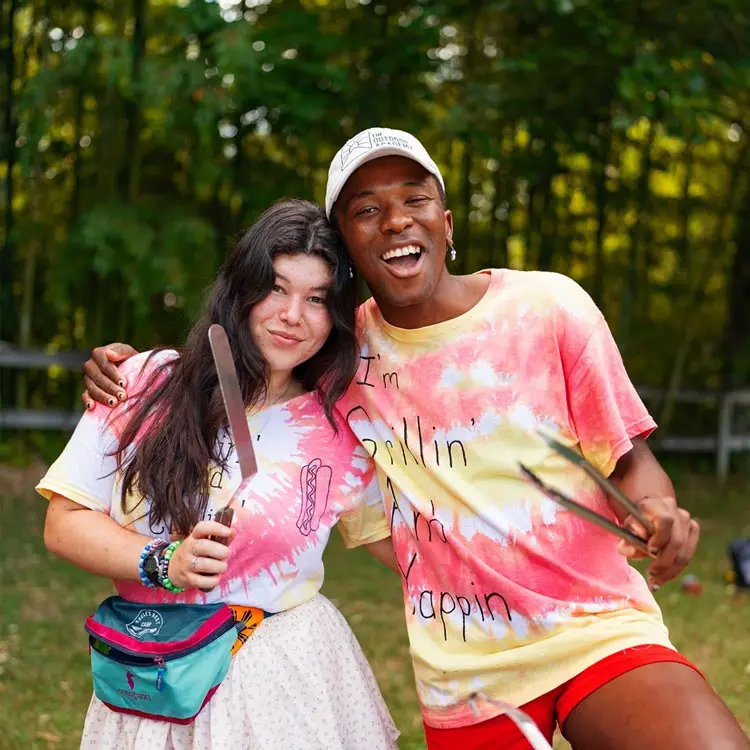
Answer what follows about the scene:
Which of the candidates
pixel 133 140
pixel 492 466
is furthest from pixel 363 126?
pixel 492 466

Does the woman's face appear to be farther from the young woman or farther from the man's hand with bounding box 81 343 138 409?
the man's hand with bounding box 81 343 138 409

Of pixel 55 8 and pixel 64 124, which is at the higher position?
pixel 55 8

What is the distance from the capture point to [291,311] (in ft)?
6.82

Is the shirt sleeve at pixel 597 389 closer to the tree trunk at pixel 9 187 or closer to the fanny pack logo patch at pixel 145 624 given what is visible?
the fanny pack logo patch at pixel 145 624

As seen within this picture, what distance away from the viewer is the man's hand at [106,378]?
6.85 ft

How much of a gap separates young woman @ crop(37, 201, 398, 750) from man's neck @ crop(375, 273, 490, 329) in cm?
12

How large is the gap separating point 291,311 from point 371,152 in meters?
0.34

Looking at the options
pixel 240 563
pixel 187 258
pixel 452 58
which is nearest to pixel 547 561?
pixel 240 563

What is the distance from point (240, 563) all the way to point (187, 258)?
515 cm

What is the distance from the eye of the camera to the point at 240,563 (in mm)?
1991

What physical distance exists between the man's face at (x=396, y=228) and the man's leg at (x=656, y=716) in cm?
80

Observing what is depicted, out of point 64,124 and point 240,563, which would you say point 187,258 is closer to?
point 64,124

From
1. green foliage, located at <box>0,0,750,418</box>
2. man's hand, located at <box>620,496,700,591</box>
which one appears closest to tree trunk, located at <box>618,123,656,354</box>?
green foliage, located at <box>0,0,750,418</box>

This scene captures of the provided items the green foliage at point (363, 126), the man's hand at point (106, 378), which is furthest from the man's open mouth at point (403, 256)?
the green foliage at point (363, 126)
